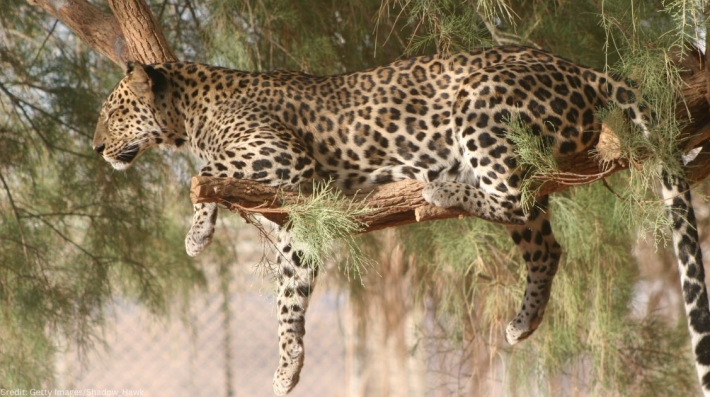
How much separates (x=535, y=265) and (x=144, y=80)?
1754 millimetres

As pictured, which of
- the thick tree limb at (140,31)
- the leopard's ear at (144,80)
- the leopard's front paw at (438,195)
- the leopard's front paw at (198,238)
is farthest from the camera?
the thick tree limb at (140,31)

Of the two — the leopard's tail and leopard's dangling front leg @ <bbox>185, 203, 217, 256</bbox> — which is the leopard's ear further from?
the leopard's tail

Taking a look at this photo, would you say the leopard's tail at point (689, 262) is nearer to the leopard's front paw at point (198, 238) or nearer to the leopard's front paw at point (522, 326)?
the leopard's front paw at point (522, 326)

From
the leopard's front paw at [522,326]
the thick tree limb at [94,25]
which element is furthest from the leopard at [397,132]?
the thick tree limb at [94,25]

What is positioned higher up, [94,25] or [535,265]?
[94,25]

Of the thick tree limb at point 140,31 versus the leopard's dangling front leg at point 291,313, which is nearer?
the leopard's dangling front leg at point 291,313

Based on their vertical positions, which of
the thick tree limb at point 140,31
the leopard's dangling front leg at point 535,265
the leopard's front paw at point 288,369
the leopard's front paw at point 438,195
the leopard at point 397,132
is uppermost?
the thick tree limb at point 140,31

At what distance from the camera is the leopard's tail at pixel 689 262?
11.9 feet

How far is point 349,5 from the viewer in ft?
18.6

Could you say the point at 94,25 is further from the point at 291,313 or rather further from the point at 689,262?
the point at 689,262

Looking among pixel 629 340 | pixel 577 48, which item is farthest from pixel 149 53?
pixel 629 340

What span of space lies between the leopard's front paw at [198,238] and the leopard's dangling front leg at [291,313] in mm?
411

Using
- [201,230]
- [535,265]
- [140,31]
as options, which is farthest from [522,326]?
[140,31]

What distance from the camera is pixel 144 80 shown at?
420 cm
